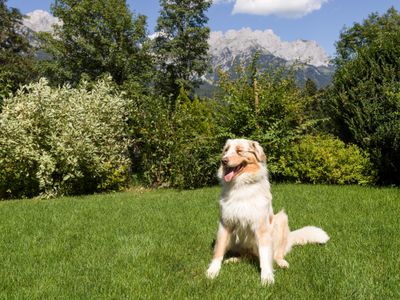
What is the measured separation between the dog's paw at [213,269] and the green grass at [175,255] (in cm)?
9

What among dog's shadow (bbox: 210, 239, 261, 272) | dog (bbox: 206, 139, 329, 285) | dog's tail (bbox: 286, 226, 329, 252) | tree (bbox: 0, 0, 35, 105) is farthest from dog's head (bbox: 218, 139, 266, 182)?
tree (bbox: 0, 0, 35, 105)

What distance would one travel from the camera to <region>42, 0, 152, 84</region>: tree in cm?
3181

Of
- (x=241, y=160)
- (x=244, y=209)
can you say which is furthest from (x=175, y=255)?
(x=241, y=160)

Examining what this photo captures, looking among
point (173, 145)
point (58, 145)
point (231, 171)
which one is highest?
point (231, 171)

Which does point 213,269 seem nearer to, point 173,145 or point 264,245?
point 264,245

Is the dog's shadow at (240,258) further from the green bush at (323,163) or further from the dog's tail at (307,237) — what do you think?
the green bush at (323,163)

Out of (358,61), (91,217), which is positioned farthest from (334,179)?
(91,217)

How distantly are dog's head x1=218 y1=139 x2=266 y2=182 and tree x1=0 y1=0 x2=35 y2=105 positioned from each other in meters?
34.2

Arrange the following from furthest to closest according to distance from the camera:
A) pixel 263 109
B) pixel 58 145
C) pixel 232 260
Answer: pixel 263 109 → pixel 58 145 → pixel 232 260

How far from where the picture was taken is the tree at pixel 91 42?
104ft

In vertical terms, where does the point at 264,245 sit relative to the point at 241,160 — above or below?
below

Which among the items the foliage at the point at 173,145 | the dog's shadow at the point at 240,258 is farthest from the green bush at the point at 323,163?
the dog's shadow at the point at 240,258

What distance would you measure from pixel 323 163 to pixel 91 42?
25.1 metres

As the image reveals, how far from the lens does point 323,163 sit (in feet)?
41.6
